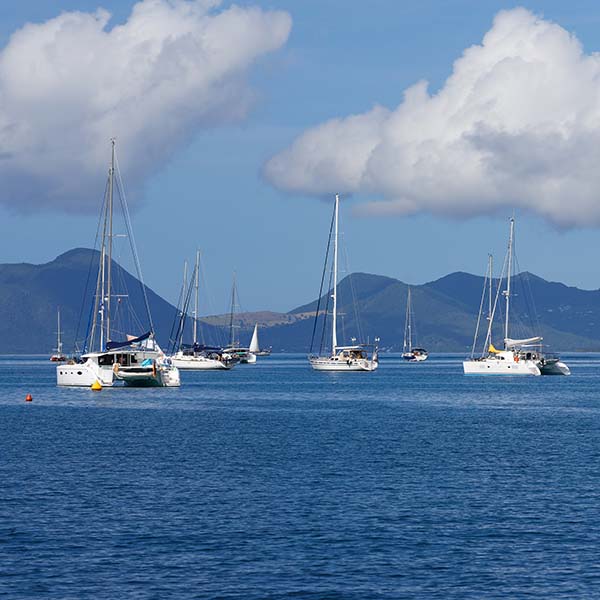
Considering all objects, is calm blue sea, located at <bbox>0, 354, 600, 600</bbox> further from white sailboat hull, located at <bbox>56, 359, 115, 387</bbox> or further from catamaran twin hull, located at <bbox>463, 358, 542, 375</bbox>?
catamaran twin hull, located at <bbox>463, 358, 542, 375</bbox>

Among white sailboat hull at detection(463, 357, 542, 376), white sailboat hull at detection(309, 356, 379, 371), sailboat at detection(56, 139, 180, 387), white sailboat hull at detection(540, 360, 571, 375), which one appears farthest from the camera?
white sailboat hull at detection(309, 356, 379, 371)

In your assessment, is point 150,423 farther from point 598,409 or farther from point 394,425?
point 598,409

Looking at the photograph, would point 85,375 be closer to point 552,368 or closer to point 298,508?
point 298,508

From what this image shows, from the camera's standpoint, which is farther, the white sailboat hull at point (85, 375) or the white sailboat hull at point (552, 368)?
the white sailboat hull at point (552, 368)

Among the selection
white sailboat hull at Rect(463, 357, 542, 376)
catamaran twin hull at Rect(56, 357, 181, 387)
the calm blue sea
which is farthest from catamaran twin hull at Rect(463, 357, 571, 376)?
the calm blue sea

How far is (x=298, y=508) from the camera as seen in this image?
44750 millimetres

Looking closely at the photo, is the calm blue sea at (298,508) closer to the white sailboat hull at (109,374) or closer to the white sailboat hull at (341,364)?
the white sailboat hull at (109,374)

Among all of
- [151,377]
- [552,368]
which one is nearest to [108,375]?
[151,377]

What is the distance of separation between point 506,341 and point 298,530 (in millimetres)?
138384

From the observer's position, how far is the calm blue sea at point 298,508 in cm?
3350

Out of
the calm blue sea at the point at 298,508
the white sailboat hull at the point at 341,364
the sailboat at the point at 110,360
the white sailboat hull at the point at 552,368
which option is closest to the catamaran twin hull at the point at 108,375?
the sailboat at the point at 110,360

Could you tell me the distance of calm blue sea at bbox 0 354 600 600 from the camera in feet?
110

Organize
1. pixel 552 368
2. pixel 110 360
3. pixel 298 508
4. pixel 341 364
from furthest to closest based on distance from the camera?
pixel 552 368 → pixel 341 364 → pixel 110 360 → pixel 298 508

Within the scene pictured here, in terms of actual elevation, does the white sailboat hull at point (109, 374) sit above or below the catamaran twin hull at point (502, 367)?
below
